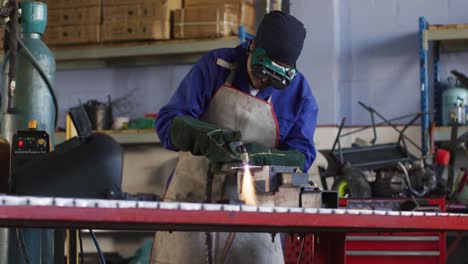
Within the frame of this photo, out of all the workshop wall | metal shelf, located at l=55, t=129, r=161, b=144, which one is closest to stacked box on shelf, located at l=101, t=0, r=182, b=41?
metal shelf, located at l=55, t=129, r=161, b=144

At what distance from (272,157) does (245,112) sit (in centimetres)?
38

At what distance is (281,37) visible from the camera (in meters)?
2.51

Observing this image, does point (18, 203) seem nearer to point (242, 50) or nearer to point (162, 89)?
point (242, 50)

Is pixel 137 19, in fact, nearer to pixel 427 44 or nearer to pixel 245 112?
pixel 427 44

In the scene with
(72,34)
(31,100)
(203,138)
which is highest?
(72,34)

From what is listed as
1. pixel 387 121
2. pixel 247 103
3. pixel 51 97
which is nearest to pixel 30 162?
pixel 51 97

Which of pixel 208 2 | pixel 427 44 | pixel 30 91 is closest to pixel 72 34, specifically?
pixel 208 2

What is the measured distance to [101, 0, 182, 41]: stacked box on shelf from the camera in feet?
17.3

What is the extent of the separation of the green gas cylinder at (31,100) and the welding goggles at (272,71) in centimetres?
69

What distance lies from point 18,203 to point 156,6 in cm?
396

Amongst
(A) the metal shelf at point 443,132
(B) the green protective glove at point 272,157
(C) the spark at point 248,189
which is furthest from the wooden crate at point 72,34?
(C) the spark at point 248,189

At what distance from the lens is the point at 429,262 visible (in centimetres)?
413

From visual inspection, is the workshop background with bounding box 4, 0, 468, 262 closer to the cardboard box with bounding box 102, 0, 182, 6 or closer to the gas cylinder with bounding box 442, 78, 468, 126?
the cardboard box with bounding box 102, 0, 182, 6

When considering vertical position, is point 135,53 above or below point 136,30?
below
